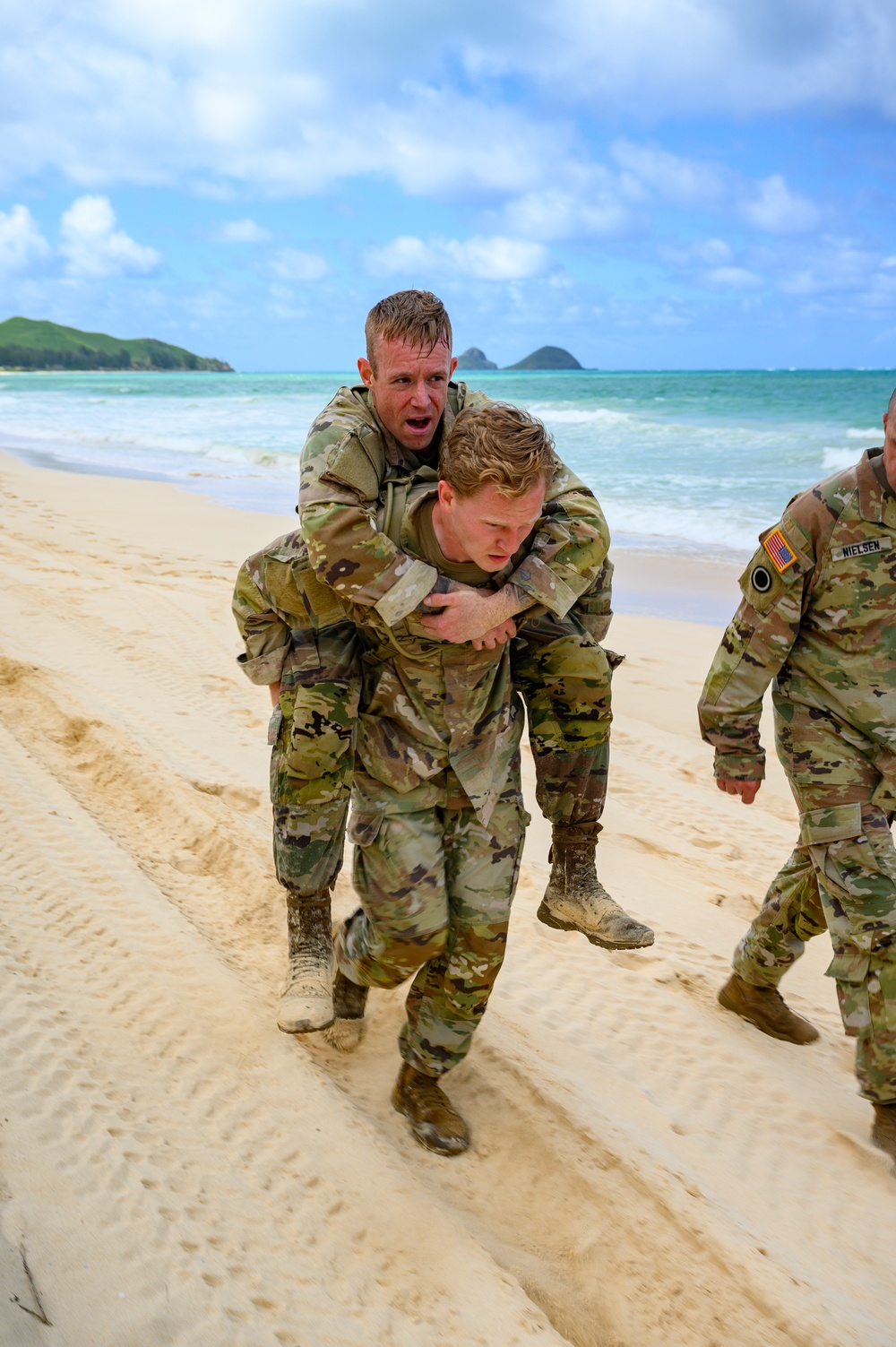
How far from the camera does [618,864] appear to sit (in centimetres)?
534

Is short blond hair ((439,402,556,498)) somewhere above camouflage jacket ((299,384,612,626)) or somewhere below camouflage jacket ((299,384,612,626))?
above

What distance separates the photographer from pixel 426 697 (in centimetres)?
322

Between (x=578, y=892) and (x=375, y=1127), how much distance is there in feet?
3.15

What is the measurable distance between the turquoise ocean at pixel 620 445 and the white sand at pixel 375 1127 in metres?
9.44

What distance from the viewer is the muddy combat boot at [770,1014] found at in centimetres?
419

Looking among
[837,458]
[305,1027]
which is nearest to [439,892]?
[305,1027]

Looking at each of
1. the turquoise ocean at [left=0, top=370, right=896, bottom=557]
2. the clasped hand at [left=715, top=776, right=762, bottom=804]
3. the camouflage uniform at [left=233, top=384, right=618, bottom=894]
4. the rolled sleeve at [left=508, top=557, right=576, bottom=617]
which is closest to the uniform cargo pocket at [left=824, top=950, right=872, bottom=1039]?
the clasped hand at [left=715, top=776, right=762, bottom=804]

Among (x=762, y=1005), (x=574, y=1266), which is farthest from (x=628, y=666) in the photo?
(x=574, y=1266)

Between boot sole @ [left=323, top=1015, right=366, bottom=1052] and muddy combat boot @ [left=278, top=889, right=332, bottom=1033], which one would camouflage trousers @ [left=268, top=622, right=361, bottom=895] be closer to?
muddy combat boot @ [left=278, top=889, right=332, bottom=1033]

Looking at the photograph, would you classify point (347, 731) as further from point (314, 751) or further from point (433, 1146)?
point (433, 1146)

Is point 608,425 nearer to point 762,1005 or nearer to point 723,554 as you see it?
point 723,554

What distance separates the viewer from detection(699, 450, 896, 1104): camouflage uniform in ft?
11.2

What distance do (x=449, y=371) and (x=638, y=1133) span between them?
2.45 m

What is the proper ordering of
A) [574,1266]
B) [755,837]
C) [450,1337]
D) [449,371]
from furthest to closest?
[755,837]
[449,371]
[574,1266]
[450,1337]
